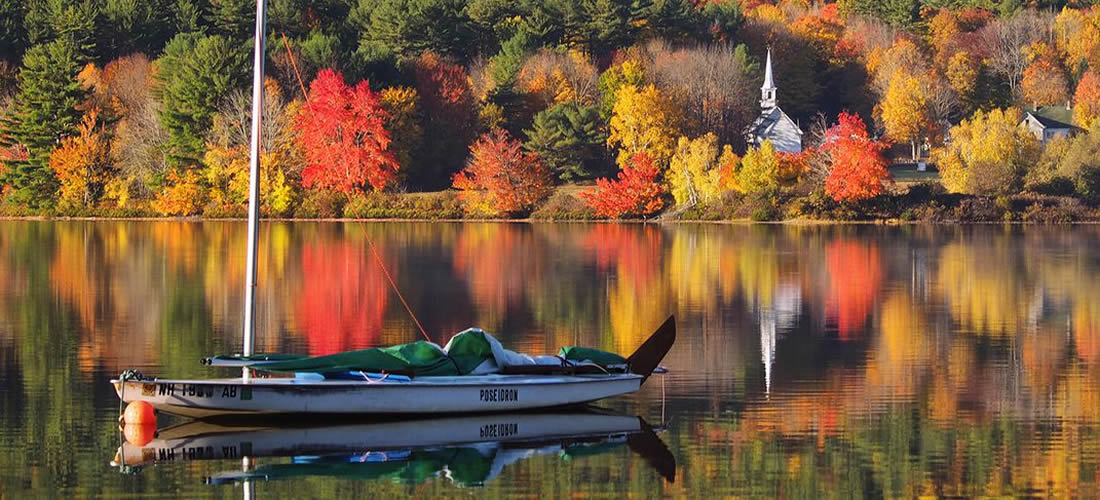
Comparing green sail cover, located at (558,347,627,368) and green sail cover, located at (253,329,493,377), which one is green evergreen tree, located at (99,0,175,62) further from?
green sail cover, located at (253,329,493,377)

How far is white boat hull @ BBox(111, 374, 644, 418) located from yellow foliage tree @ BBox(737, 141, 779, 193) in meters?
71.1

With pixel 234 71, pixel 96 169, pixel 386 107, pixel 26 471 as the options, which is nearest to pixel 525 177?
pixel 386 107

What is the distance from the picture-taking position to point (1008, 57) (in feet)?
421

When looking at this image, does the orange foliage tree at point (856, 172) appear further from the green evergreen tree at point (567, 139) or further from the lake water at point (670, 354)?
the lake water at point (670, 354)

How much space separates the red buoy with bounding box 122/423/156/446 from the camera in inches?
859

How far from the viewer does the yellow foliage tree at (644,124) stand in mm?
101812

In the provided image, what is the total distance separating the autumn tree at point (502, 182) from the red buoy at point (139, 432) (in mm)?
74944

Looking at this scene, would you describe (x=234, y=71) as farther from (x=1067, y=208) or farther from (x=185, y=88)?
(x=1067, y=208)

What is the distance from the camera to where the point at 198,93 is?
95.6 meters

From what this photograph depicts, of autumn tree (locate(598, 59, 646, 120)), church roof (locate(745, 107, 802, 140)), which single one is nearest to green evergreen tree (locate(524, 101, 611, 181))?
autumn tree (locate(598, 59, 646, 120))

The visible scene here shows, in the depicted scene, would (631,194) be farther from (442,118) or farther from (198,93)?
(198,93)

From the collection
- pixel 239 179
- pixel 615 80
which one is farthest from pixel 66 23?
pixel 615 80

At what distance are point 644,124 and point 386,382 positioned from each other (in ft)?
265

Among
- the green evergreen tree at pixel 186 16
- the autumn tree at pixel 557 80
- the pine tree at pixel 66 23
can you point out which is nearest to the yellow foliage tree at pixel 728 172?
the autumn tree at pixel 557 80
